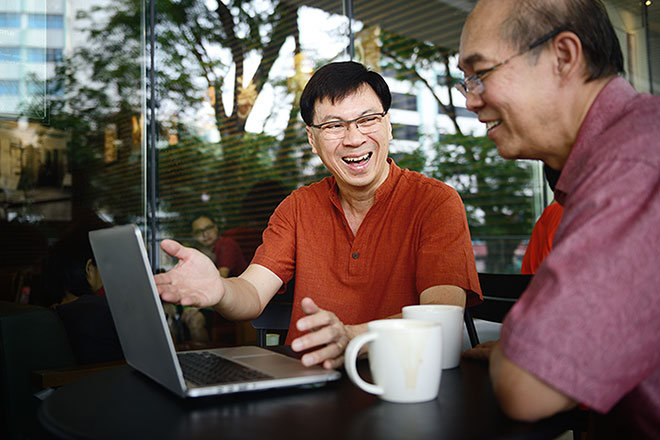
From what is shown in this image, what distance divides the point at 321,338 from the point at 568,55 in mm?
595

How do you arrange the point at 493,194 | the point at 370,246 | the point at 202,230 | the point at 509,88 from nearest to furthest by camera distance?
the point at 509,88 < the point at 370,246 < the point at 493,194 < the point at 202,230

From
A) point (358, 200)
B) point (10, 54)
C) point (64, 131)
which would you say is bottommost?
point (358, 200)

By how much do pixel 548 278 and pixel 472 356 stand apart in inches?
17.2

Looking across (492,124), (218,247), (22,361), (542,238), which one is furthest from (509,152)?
(218,247)

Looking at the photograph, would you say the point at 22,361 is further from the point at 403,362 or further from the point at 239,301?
the point at 403,362

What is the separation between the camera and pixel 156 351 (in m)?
0.87

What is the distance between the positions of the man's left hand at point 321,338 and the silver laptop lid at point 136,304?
0.21 m

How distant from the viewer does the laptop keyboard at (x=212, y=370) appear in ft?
2.91

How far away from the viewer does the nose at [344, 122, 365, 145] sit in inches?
65.7

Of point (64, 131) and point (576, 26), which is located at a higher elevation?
point (64, 131)

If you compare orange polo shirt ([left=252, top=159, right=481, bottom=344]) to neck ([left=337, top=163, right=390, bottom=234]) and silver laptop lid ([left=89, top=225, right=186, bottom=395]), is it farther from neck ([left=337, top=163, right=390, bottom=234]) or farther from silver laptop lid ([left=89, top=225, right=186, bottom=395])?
silver laptop lid ([left=89, top=225, right=186, bottom=395])

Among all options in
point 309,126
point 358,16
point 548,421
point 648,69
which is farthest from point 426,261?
point 358,16

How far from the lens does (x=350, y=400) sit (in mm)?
826

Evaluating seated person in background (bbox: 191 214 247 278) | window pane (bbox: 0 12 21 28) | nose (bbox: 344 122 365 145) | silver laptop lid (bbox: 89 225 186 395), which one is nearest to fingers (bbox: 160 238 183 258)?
silver laptop lid (bbox: 89 225 186 395)
